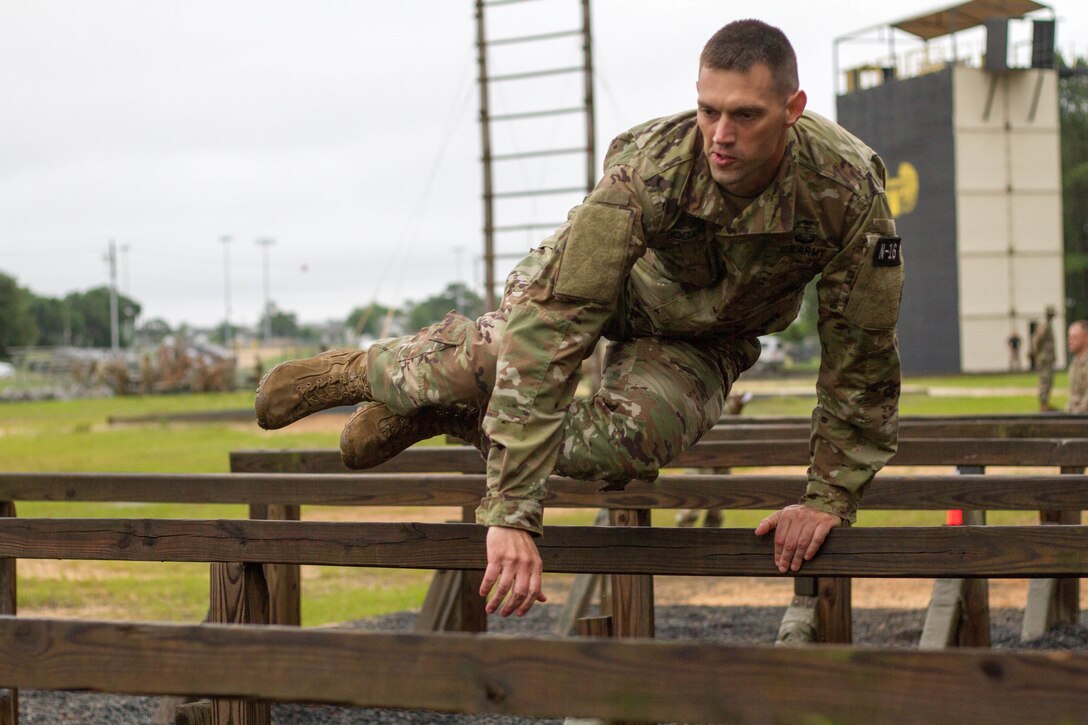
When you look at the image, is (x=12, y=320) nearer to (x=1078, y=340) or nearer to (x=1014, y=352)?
(x=1014, y=352)

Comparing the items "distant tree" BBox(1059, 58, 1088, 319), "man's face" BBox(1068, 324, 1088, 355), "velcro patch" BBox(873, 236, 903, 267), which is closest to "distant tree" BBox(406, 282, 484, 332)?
"distant tree" BBox(1059, 58, 1088, 319)

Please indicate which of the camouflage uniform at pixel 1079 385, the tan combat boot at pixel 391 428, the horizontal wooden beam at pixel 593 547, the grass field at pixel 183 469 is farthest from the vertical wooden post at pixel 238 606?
the camouflage uniform at pixel 1079 385

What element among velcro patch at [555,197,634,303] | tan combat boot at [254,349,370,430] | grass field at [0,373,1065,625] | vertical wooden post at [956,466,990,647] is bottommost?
grass field at [0,373,1065,625]

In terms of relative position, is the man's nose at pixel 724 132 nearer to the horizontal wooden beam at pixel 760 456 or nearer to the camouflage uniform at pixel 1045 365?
the horizontal wooden beam at pixel 760 456

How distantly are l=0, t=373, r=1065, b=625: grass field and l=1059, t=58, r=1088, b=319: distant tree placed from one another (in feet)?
74.8

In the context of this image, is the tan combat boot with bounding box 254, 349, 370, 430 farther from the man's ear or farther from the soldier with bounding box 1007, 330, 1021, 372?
the soldier with bounding box 1007, 330, 1021, 372

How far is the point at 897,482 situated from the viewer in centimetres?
429

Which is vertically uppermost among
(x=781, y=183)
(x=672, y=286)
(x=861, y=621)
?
(x=781, y=183)

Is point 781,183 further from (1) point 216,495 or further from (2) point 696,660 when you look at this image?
(1) point 216,495

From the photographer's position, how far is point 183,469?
16688mm

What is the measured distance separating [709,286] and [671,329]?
0.17 meters

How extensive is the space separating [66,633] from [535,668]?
869mm

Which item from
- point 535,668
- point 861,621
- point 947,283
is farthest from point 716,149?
point 947,283

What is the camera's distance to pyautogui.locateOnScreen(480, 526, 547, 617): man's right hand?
262 centimetres
